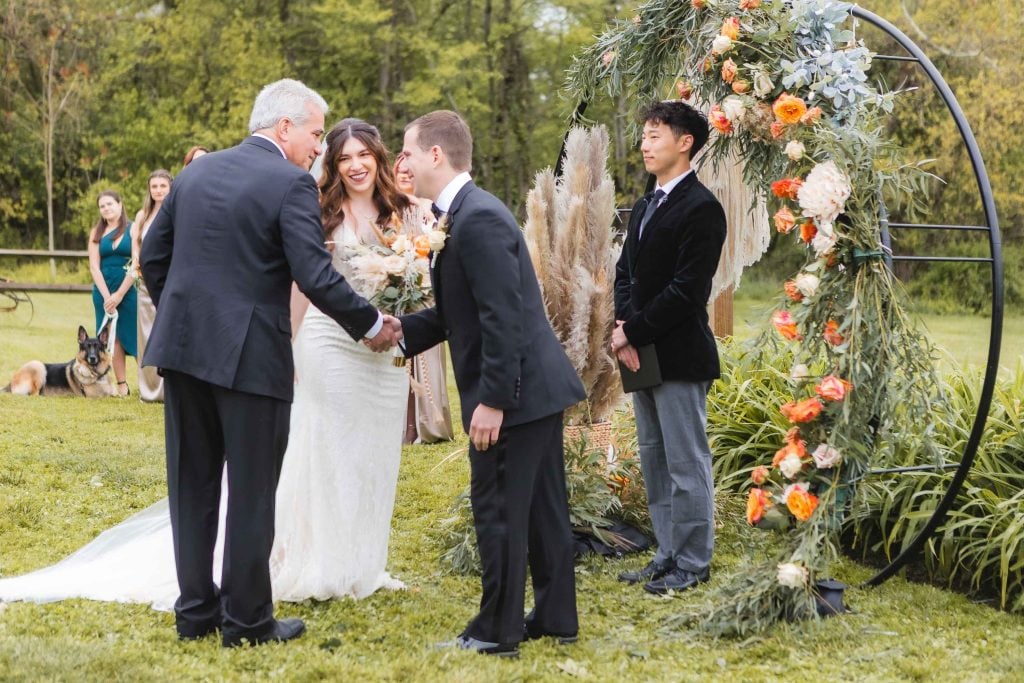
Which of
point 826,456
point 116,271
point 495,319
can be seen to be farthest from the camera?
point 116,271

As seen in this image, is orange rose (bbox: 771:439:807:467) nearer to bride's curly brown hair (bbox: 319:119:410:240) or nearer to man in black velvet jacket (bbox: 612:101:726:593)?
man in black velvet jacket (bbox: 612:101:726:593)

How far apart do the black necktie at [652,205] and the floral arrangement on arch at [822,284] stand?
492 mm

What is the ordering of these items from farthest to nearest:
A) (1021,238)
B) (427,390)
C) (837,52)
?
(1021,238) < (427,390) < (837,52)

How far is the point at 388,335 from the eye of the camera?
4344 millimetres

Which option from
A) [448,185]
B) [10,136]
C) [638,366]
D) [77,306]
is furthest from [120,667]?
[10,136]

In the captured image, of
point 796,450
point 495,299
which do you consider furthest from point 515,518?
point 796,450

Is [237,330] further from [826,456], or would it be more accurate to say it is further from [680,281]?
[826,456]

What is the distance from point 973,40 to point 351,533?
1988 centimetres

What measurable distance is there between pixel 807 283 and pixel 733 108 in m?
0.78

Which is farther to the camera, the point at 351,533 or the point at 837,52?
the point at 351,533

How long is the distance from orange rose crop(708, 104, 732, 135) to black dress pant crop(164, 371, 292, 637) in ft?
6.82

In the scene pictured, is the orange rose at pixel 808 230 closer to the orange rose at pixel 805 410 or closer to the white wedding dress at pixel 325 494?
the orange rose at pixel 805 410

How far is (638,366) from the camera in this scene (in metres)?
4.81

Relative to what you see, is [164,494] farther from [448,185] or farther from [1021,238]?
[1021,238]
